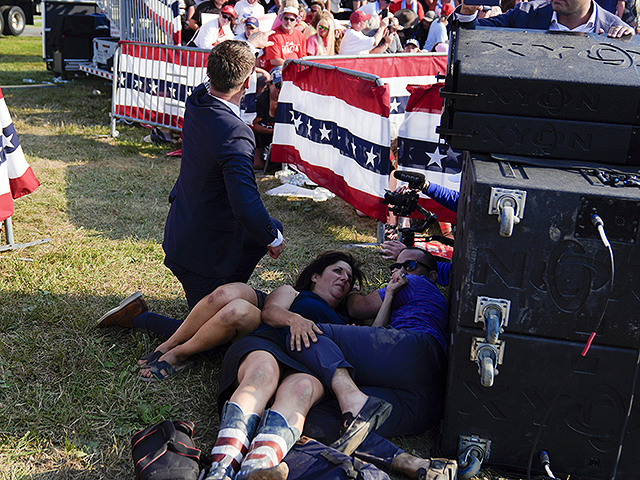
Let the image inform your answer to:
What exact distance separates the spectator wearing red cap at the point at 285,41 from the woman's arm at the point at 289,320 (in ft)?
20.9

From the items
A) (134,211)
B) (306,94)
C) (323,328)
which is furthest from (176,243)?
(306,94)

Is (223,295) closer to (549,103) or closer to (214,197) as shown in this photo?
(214,197)

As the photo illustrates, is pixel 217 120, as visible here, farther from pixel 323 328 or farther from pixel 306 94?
pixel 306 94

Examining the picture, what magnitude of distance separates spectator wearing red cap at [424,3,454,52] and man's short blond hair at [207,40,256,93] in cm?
832

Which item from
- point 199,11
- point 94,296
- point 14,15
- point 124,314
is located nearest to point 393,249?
point 124,314

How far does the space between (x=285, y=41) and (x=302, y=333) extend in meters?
7.21

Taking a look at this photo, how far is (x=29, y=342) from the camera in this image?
392cm

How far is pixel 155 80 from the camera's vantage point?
941 centimetres

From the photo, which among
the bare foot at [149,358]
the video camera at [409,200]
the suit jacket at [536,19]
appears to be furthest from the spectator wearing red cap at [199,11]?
the bare foot at [149,358]

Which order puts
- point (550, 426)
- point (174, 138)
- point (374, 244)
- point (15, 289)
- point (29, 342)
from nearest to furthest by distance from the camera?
point (550, 426), point (29, 342), point (15, 289), point (374, 244), point (174, 138)

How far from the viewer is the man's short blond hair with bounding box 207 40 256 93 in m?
3.52

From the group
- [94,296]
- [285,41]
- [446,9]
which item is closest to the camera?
[94,296]

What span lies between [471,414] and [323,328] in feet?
2.88

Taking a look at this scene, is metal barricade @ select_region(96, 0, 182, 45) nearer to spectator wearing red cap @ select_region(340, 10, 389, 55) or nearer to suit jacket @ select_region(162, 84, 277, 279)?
spectator wearing red cap @ select_region(340, 10, 389, 55)
